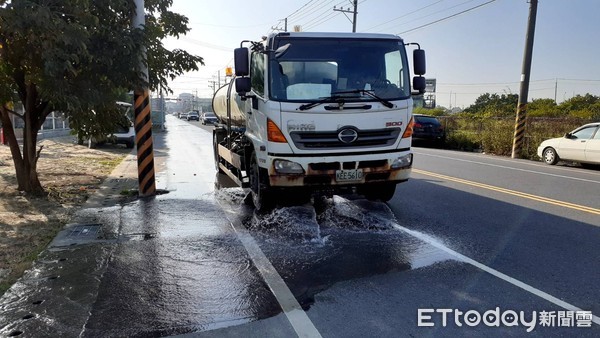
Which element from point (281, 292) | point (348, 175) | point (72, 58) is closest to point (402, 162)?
point (348, 175)

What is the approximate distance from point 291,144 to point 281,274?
2066 millimetres

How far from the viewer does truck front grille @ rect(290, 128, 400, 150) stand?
237 inches

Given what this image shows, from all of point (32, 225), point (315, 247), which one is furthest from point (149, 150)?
point (315, 247)

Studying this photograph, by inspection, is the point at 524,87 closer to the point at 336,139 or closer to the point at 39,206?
the point at 336,139

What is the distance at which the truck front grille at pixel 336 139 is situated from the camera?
6.03 m

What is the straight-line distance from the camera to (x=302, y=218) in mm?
6590

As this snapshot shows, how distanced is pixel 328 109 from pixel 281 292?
110 inches

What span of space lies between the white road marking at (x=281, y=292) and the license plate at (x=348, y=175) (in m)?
1.48

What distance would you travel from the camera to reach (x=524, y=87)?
693 inches

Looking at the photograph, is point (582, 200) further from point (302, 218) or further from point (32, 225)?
point (32, 225)

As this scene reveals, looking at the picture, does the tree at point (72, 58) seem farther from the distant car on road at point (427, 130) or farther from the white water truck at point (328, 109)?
the distant car on road at point (427, 130)

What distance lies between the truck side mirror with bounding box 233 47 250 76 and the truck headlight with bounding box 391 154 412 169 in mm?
2555

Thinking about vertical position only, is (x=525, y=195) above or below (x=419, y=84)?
below

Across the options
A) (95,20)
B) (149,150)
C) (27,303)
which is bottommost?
(27,303)
